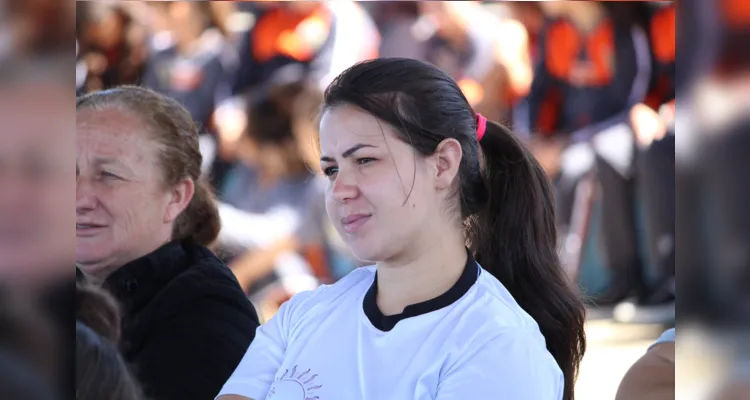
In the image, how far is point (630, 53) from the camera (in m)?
3.43

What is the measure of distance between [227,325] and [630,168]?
249 centimetres

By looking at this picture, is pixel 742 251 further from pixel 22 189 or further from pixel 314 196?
pixel 314 196

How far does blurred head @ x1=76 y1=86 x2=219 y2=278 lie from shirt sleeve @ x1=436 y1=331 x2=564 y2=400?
606mm

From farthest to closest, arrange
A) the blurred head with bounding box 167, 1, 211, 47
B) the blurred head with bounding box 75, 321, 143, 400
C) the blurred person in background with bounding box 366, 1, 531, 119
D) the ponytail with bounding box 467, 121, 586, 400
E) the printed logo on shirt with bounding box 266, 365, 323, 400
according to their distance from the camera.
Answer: the blurred head with bounding box 167, 1, 211, 47 → the blurred person in background with bounding box 366, 1, 531, 119 → the ponytail with bounding box 467, 121, 586, 400 → the printed logo on shirt with bounding box 266, 365, 323, 400 → the blurred head with bounding box 75, 321, 143, 400

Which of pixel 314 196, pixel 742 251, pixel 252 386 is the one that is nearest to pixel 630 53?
pixel 314 196

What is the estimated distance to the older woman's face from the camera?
4.19ft

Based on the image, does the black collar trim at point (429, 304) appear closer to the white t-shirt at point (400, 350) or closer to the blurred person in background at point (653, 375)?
the white t-shirt at point (400, 350)

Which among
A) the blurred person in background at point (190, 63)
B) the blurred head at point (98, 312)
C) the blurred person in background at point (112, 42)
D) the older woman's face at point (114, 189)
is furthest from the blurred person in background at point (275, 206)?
the blurred head at point (98, 312)

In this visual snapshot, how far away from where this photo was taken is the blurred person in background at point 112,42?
3020mm

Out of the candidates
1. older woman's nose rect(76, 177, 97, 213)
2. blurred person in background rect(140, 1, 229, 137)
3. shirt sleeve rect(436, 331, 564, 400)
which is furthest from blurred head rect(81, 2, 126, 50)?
shirt sleeve rect(436, 331, 564, 400)

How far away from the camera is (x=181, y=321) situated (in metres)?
1.20

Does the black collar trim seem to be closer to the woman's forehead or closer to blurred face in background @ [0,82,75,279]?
the woman's forehead

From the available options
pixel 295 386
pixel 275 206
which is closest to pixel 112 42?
pixel 275 206

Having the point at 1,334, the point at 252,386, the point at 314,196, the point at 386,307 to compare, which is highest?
the point at 1,334
